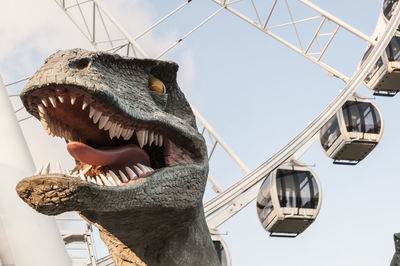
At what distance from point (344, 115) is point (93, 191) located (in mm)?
12377

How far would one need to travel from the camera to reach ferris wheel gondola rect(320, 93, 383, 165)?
13.9 metres

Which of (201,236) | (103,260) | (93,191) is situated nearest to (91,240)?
(103,260)

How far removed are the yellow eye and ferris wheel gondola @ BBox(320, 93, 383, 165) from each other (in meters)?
11.6

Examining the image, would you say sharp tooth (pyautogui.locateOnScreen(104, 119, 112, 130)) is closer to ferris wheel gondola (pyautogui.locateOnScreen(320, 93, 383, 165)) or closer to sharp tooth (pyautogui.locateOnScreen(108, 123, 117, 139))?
sharp tooth (pyautogui.locateOnScreen(108, 123, 117, 139))

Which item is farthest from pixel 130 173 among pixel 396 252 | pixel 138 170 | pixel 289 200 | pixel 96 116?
pixel 289 200

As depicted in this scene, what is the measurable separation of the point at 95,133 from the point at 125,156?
13 centimetres

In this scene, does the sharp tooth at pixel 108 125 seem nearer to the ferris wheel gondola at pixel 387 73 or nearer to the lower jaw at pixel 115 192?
the lower jaw at pixel 115 192

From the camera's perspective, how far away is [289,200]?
13211 millimetres

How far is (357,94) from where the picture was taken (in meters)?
14.3

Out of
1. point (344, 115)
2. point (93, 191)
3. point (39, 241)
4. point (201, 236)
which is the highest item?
point (344, 115)

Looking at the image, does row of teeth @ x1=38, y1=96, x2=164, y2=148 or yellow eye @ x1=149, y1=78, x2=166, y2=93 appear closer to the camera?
row of teeth @ x1=38, y1=96, x2=164, y2=148

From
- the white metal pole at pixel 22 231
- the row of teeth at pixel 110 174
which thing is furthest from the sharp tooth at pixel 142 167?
the white metal pole at pixel 22 231

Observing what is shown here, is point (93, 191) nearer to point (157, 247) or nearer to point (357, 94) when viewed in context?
point (157, 247)

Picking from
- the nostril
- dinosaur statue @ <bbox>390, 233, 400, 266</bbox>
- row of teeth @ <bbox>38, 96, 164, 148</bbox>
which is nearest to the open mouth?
row of teeth @ <bbox>38, 96, 164, 148</bbox>
